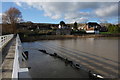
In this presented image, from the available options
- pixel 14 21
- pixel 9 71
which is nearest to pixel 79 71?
pixel 9 71

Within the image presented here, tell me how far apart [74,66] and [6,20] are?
3977 centimetres

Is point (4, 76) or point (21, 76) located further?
point (4, 76)

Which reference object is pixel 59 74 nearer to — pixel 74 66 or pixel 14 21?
pixel 74 66

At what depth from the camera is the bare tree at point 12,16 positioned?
42.4m

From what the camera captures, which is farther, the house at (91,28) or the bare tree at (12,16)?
the house at (91,28)

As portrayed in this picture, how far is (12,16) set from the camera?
4378 cm

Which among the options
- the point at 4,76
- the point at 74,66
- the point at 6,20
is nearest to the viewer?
the point at 4,76

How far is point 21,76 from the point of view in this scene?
3109 millimetres

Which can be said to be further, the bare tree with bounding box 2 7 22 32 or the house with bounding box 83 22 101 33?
the house with bounding box 83 22 101 33

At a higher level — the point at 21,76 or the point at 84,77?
the point at 21,76

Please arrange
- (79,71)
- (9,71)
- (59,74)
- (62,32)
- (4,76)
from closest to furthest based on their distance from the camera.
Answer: (4,76)
(9,71)
(59,74)
(79,71)
(62,32)

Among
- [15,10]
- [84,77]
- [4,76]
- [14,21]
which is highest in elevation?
[15,10]

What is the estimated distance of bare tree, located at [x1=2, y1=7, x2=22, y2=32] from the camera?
4243cm

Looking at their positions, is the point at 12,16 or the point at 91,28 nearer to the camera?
the point at 12,16
